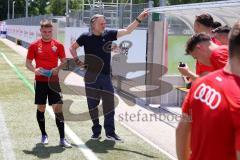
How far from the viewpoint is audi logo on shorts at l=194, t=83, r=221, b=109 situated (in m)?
2.21

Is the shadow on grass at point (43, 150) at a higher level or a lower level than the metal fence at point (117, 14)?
lower

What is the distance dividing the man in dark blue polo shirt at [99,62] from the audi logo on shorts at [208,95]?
515 cm

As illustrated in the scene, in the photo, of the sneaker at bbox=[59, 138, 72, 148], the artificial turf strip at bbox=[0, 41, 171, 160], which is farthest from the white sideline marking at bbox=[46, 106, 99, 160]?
the sneaker at bbox=[59, 138, 72, 148]

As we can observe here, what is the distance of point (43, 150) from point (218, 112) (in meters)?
5.36

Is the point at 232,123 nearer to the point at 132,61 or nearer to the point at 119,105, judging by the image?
the point at 119,105

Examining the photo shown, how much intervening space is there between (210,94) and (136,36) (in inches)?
404

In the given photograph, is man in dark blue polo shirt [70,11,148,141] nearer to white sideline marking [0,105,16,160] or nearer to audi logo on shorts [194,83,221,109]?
white sideline marking [0,105,16,160]

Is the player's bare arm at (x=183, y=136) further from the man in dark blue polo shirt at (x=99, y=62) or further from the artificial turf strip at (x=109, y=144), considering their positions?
the man in dark blue polo shirt at (x=99, y=62)

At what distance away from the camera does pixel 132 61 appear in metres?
12.7

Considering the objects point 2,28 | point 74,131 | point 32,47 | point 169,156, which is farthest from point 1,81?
point 2,28

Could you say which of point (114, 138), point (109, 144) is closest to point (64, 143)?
point (109, 144)

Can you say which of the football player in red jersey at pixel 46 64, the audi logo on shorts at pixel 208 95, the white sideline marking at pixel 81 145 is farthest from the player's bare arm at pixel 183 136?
the football player in red jersey at pixel 46 64

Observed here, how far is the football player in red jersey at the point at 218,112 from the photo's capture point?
84.9 inches

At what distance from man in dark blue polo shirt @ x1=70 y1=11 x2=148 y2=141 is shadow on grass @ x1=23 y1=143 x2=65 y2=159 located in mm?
845
